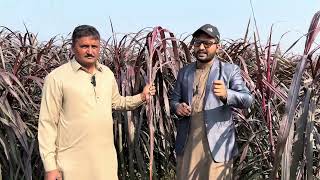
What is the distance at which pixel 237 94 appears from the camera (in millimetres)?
2191

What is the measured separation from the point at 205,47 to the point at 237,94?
0.26 metres

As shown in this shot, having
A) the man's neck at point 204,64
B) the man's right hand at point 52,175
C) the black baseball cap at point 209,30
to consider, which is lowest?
the man's right hand at point 52,175

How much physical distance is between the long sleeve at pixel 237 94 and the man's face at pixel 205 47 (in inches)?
5.9

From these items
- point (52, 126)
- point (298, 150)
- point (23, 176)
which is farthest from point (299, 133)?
point (23, 176)

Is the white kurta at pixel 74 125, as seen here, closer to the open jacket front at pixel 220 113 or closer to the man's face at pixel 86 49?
the man's face at pixel 86 49

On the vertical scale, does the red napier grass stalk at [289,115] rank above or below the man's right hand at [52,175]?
above

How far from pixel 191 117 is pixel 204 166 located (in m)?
0.24

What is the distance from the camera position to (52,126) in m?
2.15

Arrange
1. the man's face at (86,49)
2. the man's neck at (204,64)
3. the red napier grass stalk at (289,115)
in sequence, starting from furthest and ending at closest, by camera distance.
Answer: the man's neck at (204,64)
the man's face at (86,49)
the red napier grass stalk at (289,115)

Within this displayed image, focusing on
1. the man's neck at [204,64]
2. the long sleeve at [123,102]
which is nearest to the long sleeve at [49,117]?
the long sleeve at [123,102]

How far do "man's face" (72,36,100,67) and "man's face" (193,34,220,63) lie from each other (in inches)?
18.2

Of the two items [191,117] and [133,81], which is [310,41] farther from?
[133,81]

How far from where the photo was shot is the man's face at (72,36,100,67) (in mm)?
2094

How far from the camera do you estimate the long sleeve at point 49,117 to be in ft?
6.94
